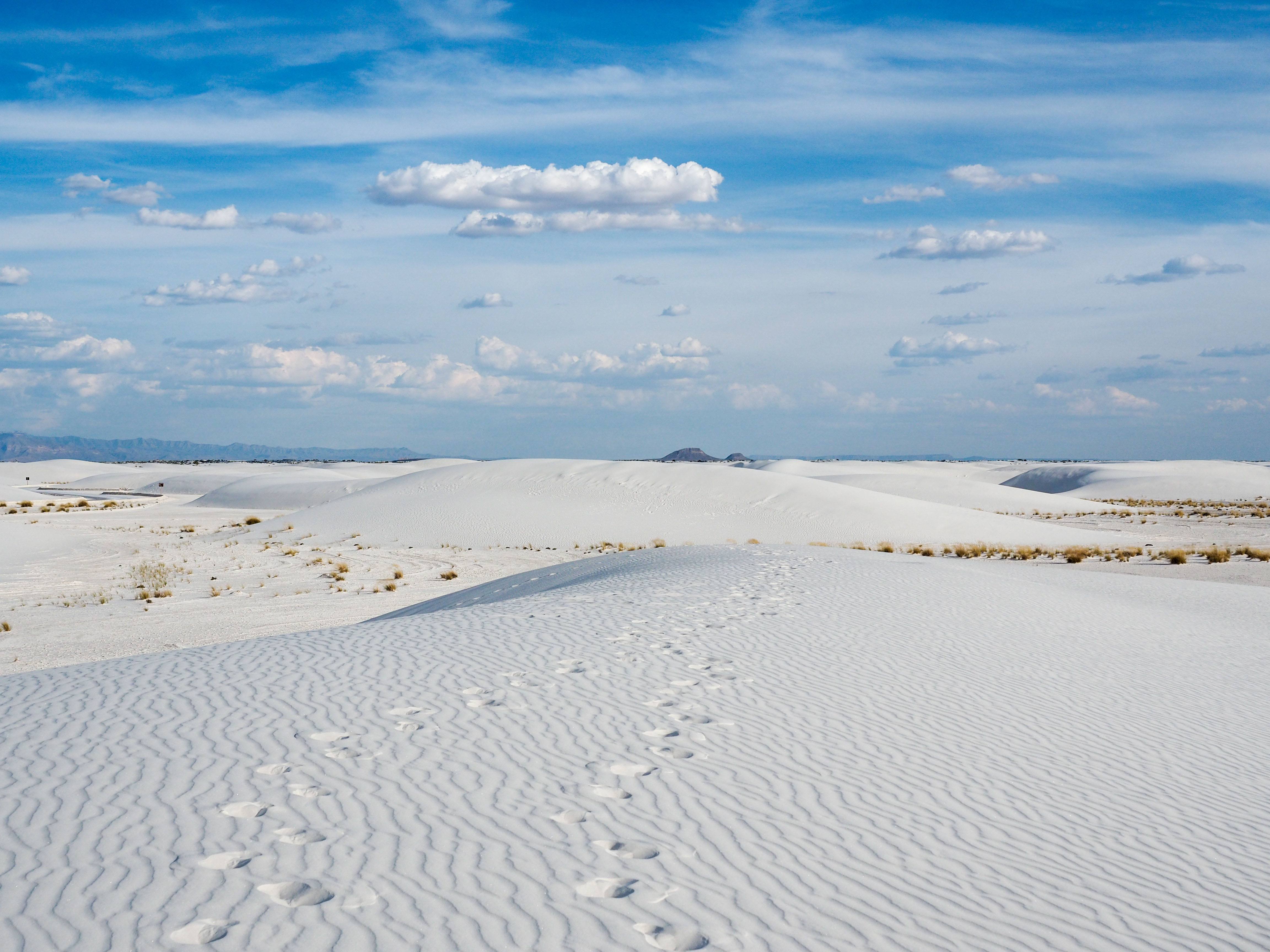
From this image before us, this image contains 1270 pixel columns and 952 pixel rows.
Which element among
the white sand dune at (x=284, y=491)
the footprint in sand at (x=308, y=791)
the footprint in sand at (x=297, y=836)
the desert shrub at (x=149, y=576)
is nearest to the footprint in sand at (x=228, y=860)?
the footprint in sand at (x=297, y=836)

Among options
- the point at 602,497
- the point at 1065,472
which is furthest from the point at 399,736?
the point at 1065,472

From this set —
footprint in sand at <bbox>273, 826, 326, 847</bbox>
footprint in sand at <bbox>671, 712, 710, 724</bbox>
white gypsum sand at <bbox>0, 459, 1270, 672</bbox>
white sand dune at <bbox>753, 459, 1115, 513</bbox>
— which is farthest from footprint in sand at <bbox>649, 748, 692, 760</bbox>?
white sand dune at <bbox>753, 459, 1115, 513</bbox>

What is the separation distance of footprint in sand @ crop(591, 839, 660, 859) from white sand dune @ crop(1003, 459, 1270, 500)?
55.5 meters

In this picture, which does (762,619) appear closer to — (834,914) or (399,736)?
(399,736)

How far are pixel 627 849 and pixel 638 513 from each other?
2685 cm

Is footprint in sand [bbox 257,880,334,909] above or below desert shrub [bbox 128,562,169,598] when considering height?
above

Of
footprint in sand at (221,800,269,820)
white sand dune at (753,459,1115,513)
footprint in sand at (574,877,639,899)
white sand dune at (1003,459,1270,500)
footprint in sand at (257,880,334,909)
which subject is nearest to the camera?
footprint in sand at (257,880,334,909)

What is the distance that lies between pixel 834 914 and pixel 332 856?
1957 mm

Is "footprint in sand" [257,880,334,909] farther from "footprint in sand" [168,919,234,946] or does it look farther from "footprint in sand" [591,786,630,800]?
"footprint in sand" [591,786,630,800]

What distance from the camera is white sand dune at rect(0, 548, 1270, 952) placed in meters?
3.37

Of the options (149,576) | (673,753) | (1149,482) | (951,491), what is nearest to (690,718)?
(673,753)

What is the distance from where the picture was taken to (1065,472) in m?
66.1

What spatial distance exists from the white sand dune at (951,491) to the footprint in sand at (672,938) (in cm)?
3363

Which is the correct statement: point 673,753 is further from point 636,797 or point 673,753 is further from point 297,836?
point 297,836
